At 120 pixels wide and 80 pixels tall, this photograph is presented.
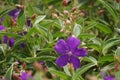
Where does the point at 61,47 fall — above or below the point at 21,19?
below

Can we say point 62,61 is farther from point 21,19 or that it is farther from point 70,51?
point 21,19

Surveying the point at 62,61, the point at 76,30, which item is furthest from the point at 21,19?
the point at 62,61

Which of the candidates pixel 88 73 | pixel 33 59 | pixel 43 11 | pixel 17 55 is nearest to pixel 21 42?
pixel 17 55

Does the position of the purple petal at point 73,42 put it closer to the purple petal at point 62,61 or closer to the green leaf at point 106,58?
the purple petal at point 62,61

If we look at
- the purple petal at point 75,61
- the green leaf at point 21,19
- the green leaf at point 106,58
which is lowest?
the green leaf at point 106,58

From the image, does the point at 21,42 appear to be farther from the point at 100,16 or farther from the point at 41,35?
the point at 100,16

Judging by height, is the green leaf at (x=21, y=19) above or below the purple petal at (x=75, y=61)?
above

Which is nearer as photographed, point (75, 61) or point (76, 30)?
point (75, 61)

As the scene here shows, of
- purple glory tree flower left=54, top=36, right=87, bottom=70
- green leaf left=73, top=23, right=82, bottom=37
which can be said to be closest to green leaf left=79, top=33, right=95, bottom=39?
green leaf left=73, top=23, right=82, bottom=37

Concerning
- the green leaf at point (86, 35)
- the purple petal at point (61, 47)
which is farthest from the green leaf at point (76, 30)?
the purple petal at point (61, 47)
